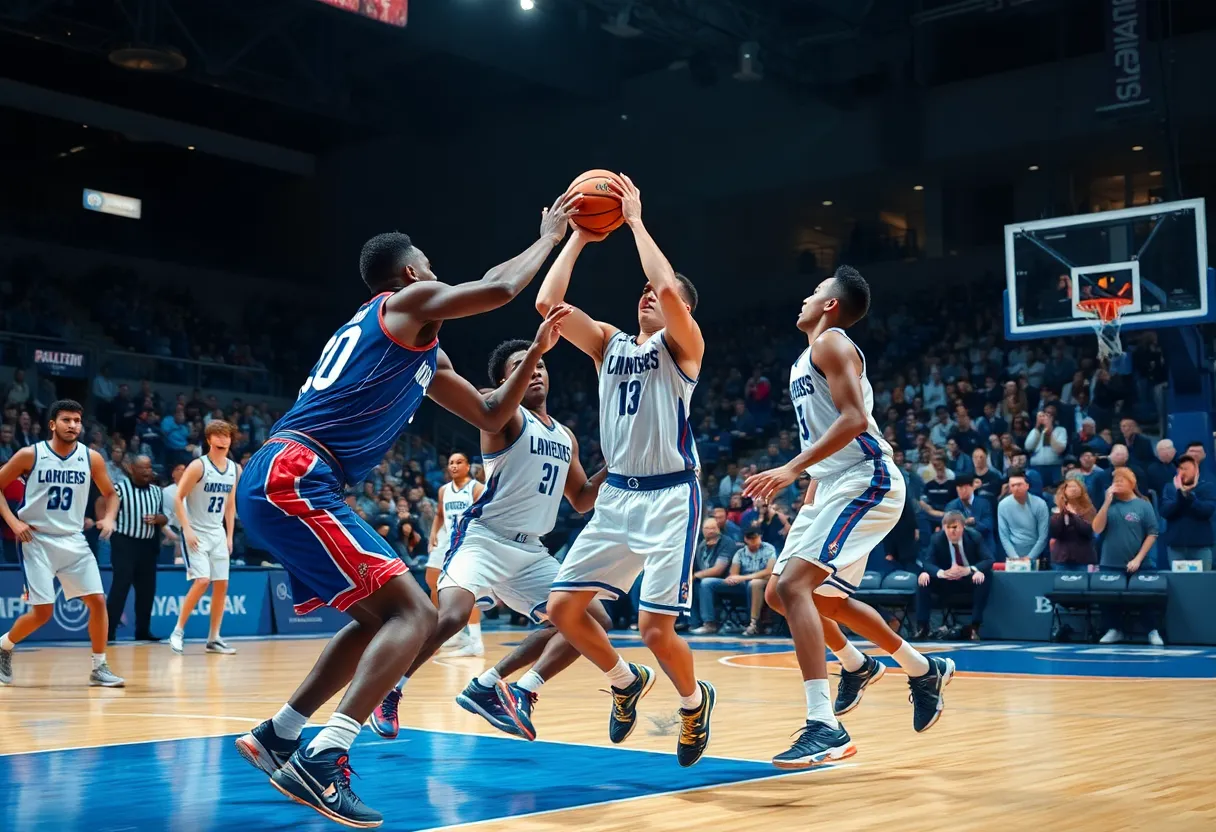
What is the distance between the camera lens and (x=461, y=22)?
18797 mm

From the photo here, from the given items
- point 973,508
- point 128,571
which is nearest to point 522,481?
point 128,571

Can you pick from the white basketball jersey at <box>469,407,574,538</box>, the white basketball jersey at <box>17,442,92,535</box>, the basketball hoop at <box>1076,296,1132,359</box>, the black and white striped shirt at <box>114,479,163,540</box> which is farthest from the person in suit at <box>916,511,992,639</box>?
the white basketball jersey at <box>17,442,92,535</box>

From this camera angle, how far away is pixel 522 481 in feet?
20.9

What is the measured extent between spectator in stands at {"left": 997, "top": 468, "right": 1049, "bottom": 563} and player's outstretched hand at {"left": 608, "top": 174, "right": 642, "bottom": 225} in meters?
9.09

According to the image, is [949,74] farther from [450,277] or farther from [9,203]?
[9,203]

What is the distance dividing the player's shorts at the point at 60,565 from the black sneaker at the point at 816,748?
5778mm

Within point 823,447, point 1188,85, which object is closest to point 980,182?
point 1188,85

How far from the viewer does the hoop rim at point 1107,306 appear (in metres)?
13.9

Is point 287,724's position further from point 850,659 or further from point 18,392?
point 18,392

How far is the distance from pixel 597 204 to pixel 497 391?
85 cm

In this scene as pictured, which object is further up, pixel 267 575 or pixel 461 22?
pixel 461 22

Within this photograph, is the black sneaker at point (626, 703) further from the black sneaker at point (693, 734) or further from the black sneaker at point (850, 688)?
the black sneaker at point (850, 688)

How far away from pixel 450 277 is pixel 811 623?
814 inches

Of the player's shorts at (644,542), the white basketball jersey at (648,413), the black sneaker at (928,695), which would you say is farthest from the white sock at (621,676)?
the black sneaker at (928,695)
